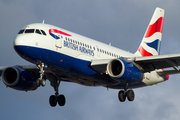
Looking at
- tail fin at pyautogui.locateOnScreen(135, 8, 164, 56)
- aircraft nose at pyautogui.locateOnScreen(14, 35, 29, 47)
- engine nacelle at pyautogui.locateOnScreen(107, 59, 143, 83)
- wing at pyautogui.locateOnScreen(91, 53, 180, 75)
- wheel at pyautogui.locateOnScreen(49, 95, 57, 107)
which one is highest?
tail fin at pyautogui.locateOnScreen(135, 8, 164, 56)

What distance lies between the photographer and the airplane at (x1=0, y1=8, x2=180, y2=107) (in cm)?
3050

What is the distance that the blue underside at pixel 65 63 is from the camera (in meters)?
30.0

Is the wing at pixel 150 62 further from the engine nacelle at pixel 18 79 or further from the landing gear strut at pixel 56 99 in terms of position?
the engine nacelle at pixel 18 79

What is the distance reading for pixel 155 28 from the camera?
48281 millimetres

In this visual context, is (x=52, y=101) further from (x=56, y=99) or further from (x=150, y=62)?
(x=150, y=62)

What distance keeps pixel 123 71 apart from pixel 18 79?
10606 mm

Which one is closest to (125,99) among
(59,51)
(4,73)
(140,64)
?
(140,64)

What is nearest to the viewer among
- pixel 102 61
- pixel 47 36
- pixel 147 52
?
pixel 47 36

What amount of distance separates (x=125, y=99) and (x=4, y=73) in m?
12.0

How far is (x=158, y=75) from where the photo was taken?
39531mm

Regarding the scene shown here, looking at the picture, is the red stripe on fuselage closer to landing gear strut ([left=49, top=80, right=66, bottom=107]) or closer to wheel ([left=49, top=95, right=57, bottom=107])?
landing gear strut ([left=49, top=80, right=66, bottom=107])

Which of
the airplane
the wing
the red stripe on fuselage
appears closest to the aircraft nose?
the airplane

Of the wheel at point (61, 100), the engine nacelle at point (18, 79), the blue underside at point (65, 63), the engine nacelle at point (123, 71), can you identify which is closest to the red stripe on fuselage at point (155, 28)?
the blue underside at point (65, 63)

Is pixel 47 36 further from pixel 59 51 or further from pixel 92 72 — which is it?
pixel 92 72
